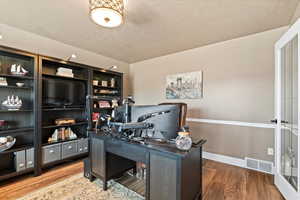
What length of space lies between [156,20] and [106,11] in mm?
1001

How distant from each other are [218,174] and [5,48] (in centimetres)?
379

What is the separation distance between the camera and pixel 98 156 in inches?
78.8

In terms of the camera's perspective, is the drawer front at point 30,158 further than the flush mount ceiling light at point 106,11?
Yes

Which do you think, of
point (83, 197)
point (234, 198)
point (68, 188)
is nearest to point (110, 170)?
point (83, 197)

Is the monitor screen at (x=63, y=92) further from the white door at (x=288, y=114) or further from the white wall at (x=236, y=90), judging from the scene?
the white door at (x=288, y=114)

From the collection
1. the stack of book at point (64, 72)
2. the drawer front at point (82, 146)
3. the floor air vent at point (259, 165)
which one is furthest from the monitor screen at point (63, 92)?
the floor air vent at point (259, 165)

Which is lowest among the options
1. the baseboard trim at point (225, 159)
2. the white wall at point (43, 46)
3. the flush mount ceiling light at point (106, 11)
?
the baseboard trim at point (225, 159)

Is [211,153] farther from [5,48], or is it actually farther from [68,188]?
[5,48]

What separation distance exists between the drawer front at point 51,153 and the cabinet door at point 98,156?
0.96 meters

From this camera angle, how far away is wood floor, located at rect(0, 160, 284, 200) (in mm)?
1824

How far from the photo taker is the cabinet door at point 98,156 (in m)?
1.95

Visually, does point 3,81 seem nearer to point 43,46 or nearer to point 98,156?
point 43,46

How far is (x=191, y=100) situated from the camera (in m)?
3.28

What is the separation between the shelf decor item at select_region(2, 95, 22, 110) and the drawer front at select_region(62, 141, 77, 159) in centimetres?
97
